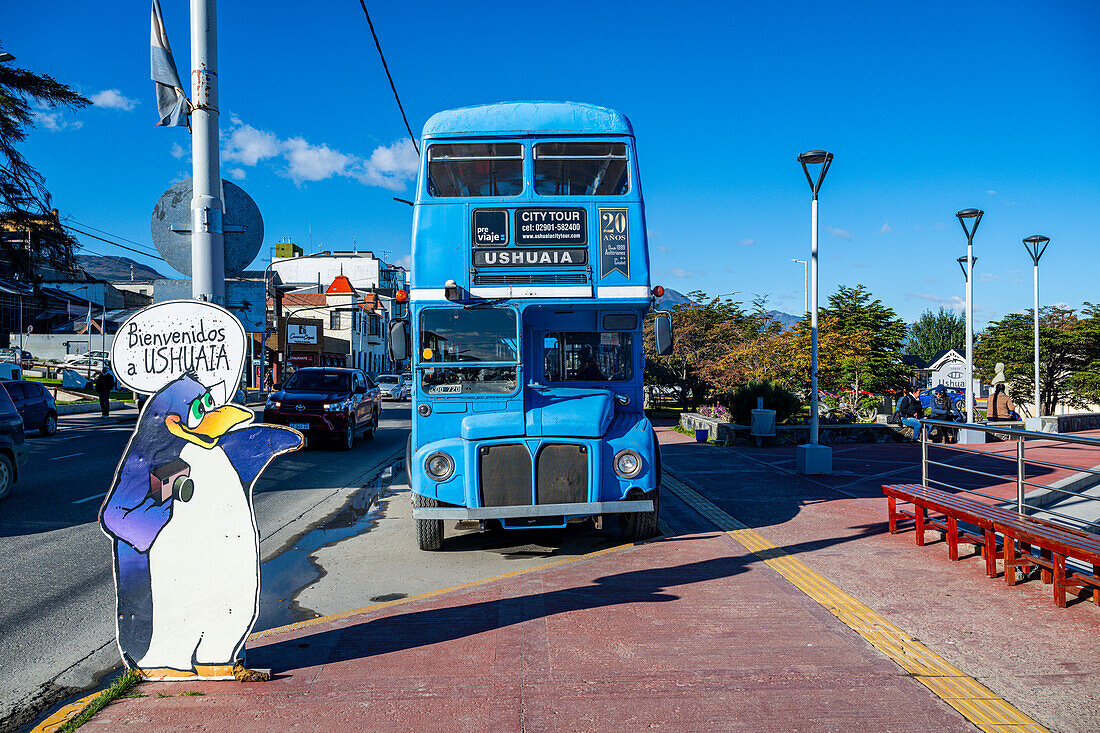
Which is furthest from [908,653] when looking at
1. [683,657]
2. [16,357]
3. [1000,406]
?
[16,357]

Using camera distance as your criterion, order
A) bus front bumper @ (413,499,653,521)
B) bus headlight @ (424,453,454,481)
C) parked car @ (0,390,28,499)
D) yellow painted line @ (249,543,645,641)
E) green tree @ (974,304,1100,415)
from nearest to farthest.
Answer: yellow painted line @ (249,543,645,641) → bus front bumper @ (413,499,653,521) → bus headlight @ (424,453,454,481) → parked car @ (0,390,28,499) → green tree @ (974,304,1100,415)

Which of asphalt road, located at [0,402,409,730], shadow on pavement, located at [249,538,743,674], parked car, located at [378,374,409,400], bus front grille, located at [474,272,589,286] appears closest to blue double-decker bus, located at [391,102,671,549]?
bus front grille, located at [474,272,589,286]

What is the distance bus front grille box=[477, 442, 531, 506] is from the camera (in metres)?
7.22

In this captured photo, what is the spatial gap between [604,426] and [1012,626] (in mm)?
3761

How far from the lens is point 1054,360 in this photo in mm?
→ 34406

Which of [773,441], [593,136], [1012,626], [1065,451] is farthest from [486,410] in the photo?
[1065,451]

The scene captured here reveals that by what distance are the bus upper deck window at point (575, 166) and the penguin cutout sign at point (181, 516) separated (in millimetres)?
4383

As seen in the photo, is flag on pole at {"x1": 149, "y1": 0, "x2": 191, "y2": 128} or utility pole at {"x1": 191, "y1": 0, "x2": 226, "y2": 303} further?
flag on pole at {"x1": 149, "y1": 0, "x2": 191, "y2": 128}

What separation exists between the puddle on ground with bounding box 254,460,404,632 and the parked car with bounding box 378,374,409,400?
33118 mm

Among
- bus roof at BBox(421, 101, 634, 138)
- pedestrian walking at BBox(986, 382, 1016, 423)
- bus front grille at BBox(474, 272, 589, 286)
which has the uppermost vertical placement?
bus roof at BBox(421, 101, 634, 138)

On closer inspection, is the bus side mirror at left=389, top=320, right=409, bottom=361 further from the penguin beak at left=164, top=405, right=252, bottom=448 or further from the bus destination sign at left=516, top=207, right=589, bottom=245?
the penguin beak at left=164, top=405, right=252, bottom=448

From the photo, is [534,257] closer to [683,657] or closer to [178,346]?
[178,346]

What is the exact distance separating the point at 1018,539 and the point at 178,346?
656cm

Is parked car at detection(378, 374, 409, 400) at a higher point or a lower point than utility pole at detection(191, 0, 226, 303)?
lower
